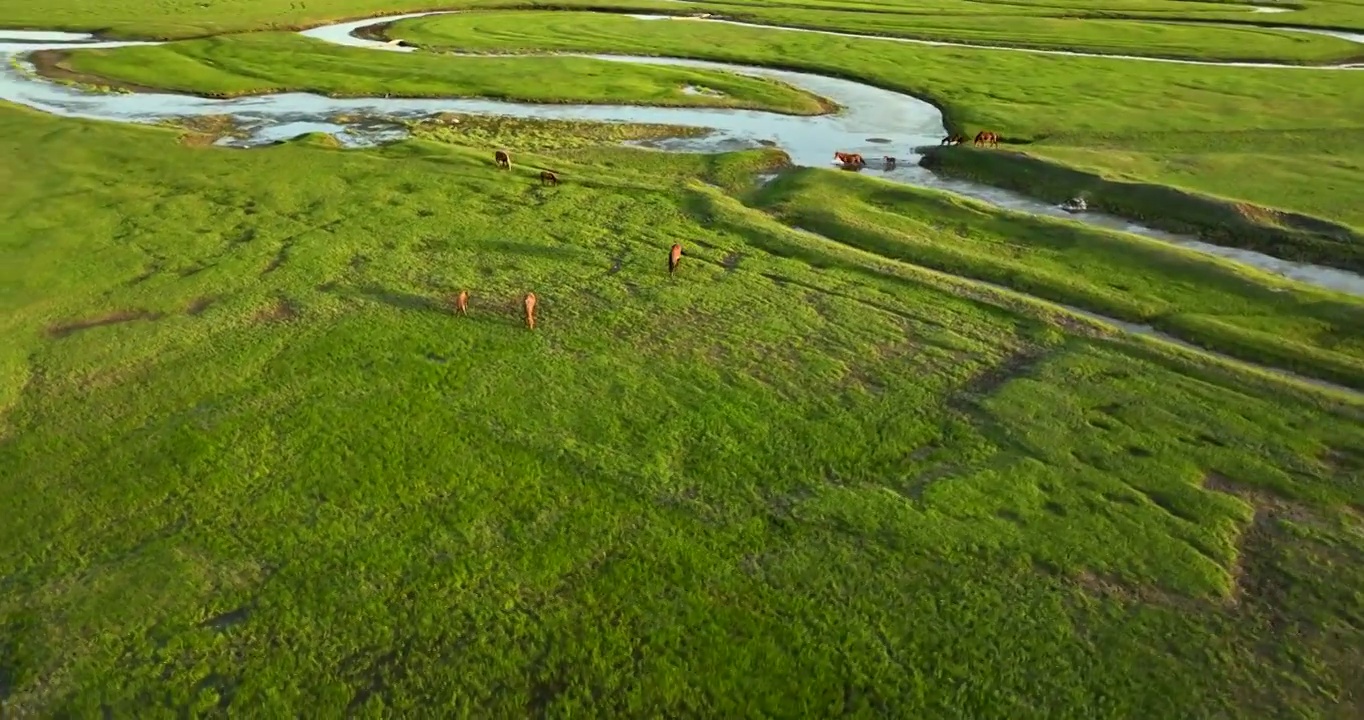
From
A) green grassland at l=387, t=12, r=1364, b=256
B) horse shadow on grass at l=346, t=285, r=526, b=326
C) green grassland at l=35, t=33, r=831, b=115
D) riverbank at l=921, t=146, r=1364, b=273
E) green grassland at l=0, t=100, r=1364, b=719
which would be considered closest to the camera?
green grassland at l=0, t=100, r=1364, b=719

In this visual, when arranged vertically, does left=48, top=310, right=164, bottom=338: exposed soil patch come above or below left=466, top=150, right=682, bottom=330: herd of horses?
below

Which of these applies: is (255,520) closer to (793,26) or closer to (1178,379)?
(1178,379)

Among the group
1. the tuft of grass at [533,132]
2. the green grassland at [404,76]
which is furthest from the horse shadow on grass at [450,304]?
the green grassland at [404,76]

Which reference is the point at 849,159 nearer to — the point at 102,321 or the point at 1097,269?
the point at 1097,269

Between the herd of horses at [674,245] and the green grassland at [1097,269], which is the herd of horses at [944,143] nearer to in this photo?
the herd of horses at [674,245]

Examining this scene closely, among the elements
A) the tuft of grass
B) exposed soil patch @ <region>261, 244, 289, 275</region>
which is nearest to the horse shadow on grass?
exposed soil patch @ <region>261, 244, 289, 275</region>

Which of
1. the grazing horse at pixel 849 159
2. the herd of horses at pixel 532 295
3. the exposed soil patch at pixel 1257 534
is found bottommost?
the exposed soil patch at pixel 1257 534

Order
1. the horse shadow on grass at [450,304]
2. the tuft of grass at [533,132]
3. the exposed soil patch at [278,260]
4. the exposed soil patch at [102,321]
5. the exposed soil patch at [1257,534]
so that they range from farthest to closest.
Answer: the tuft of grass at [533,132] → the exposed soil patch at [278,260] → the horse shadow on grass at [450,304] → the exposed soil patch at [102,321] → the exposed soil patch at [1257,534]

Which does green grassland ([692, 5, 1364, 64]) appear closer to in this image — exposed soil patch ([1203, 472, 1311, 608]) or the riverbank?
the riverbank
